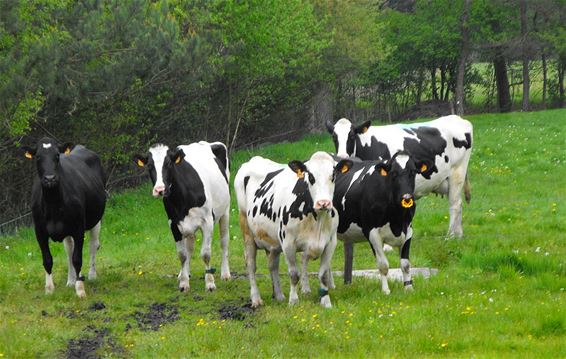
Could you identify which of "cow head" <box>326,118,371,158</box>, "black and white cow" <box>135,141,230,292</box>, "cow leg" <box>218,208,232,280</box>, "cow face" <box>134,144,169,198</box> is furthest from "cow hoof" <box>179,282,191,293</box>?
"cow head" <box>326,118,371,158</box>

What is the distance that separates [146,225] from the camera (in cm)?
2125

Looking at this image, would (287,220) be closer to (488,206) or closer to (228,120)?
(488,206)

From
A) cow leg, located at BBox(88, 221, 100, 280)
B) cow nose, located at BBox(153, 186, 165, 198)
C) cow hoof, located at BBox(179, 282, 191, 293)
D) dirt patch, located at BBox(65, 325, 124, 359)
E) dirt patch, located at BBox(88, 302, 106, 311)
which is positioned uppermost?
cow nose, located at BBox(153, 186, 165, 198)

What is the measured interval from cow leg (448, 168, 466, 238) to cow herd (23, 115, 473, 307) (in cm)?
2

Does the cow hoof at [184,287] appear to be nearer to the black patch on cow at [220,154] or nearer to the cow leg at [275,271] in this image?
the cow leg at [275,271]

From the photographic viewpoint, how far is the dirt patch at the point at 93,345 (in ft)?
33.6

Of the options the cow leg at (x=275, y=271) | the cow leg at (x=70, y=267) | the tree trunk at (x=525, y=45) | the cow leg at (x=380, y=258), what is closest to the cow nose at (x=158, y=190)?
the cow leg at (x=275, y=271)

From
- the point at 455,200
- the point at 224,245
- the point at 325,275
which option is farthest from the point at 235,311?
the point at 455,200

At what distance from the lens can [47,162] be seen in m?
13.6

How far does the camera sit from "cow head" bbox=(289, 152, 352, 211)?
1134 cm

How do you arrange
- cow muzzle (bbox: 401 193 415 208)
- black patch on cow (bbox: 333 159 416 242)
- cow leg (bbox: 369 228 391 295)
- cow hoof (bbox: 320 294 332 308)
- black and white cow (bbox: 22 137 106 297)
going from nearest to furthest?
cow hoof (bbox: 320 294 332 308)
cow muzzle (bbox: 401 193 415 208)
cow leg (bbox: 369 228 391 295)
black patch on cow (bbox: 333 159 416 242)
black and white cow (bbox: 22 137 106 297)

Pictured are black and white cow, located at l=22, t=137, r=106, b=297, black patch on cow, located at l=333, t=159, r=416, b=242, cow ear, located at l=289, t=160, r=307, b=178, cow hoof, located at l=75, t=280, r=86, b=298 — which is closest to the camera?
cow ear, located at l=289, t=160, r=307, b=178

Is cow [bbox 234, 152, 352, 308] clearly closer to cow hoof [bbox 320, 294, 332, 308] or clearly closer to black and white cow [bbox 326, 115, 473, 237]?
cow hoof [bbox 320, 294, 332, 308]

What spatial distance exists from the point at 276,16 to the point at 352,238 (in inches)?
731
